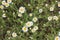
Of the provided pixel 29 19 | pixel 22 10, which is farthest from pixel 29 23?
pixel 22 10

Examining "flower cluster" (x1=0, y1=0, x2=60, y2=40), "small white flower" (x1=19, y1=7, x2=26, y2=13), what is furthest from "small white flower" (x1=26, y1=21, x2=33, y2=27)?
"small white flower" (x1=19, y1=7, x2=26, y2=13)

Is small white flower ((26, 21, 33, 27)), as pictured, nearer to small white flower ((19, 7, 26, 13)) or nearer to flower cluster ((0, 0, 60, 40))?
flower cluster ((0, 0, 60, 40))

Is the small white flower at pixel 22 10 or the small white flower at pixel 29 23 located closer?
the small white flower at pixel 29 23

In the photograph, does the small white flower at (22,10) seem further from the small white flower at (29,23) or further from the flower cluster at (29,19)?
the small white flower at (29,23)

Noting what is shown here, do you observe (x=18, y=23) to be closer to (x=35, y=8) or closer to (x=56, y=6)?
(x=35, y=8)

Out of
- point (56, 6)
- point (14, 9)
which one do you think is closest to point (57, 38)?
point (56, 6)

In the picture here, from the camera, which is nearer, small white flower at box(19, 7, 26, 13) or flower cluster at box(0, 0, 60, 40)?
flower cluster at box(0, 0, 60, 40)

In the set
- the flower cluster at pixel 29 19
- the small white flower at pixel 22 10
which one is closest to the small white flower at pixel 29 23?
the flower cluster at pixel 29 19

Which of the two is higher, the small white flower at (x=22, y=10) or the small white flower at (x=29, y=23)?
the small white flower at (x=22, y=10)

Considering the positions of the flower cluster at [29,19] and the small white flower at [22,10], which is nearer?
the flower cluster at [29,19]

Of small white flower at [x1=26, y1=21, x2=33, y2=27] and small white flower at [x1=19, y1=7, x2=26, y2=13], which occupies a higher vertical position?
small white flower at [x1=19, y1=7, x2=26, y2=13]

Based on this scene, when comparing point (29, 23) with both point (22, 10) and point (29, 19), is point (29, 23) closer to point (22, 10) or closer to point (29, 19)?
point (29, 19)
